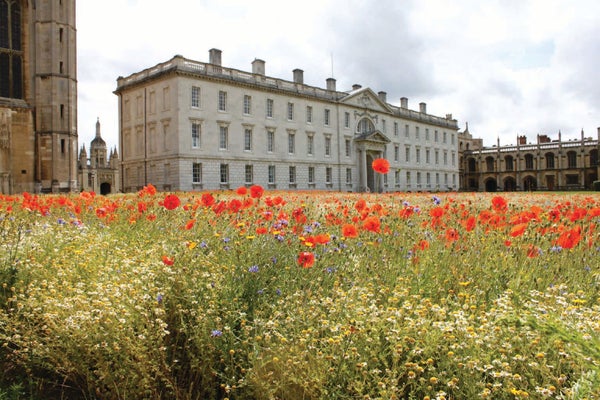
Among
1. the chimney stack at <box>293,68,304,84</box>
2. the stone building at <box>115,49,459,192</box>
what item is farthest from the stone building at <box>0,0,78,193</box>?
A: the chimney stack at <box>293,68,304,84</box>

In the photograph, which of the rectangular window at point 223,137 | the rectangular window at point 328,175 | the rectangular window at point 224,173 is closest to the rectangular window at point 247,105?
the rectangular window at point 223,137

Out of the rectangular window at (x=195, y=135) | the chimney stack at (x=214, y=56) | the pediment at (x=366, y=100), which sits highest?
the chimney stack at (x=214, y=56)

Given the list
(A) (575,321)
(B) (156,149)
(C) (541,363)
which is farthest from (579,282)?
(B) (156,149)

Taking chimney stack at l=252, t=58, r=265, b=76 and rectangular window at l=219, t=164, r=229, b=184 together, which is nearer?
rectangular window at l=219, t=164, r=229, b=184

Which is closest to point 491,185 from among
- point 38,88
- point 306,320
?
point 38,88

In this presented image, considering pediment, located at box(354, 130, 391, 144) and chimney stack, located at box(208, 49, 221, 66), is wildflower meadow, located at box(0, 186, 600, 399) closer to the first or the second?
chimney stack, located at box(208, 49, 221, 66)

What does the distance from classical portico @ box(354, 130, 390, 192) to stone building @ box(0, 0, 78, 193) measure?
29.8m

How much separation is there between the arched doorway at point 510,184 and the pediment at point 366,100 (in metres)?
34.9

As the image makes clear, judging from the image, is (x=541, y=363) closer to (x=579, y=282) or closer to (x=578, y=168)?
(x=579, y=282)

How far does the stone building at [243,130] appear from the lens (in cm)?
3616

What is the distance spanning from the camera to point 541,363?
2414 millimetres

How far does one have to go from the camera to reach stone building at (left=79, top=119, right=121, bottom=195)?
6894cm

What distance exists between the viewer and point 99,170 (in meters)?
71.0

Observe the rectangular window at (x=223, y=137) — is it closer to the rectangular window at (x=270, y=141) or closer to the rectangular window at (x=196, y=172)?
the rectangular window at (x=196, y=172)
